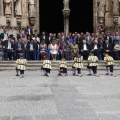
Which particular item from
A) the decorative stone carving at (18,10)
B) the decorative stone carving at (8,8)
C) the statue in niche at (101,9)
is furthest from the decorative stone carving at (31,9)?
the statue in niche at (101,9)

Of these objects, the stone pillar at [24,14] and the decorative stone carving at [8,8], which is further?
the stone pillar at [24,14]

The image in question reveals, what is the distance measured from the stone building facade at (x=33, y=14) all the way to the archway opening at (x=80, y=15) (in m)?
3.72

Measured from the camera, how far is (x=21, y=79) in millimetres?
15969

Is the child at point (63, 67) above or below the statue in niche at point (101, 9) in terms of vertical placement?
below

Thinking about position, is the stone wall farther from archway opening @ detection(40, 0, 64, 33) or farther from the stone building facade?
archway opening @ detection(40, 0, 64, 33)

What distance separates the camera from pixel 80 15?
29297 millimetres

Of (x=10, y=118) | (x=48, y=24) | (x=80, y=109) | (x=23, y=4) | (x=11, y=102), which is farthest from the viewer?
(x=48, y=24)

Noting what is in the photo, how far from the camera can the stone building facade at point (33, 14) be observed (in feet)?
74.8

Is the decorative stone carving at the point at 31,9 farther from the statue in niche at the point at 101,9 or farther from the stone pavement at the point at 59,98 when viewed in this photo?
the stone pavement at the point at 59,98

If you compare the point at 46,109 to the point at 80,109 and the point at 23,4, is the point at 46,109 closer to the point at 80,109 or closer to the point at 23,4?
the point at 80,109

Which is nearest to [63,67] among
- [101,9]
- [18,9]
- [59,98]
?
[59,98]

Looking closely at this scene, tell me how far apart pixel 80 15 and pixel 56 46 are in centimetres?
903

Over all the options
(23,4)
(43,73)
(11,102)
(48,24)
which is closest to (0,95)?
(11,102)

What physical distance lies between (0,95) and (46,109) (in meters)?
2.68
